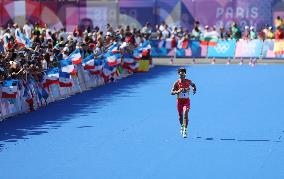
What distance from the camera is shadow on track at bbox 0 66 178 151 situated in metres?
19.2

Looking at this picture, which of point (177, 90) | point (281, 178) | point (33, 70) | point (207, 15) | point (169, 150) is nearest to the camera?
point (281, 178)

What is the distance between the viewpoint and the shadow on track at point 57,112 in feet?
63.0

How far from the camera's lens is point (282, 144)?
17359 mm

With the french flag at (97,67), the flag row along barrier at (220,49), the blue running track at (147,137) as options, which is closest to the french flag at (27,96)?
the blue running track at (147,137)

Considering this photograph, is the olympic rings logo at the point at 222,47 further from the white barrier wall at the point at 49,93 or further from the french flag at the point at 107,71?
the french flag at the point at 107,71

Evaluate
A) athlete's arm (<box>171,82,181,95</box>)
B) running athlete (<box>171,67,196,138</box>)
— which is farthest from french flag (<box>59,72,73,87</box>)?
athlete's arm (<box>171,82,181,95</box>)

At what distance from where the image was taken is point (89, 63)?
29.5 m

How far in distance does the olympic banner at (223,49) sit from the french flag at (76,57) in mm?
16312

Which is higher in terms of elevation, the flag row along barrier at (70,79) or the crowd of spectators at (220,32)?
the crowd of spectators at (220,32)

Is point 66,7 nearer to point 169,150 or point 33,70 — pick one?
point 33,70

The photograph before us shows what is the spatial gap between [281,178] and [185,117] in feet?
15.3

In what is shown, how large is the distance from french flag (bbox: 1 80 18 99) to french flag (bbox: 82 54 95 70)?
7660 mm

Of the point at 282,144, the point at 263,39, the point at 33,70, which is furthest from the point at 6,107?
the point at 263,39

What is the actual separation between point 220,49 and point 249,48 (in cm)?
189
